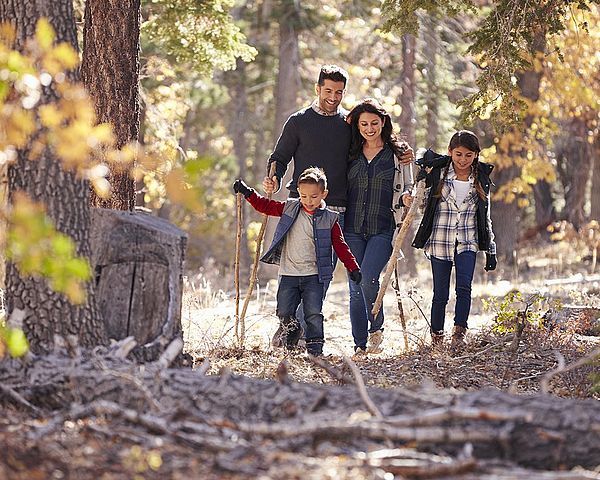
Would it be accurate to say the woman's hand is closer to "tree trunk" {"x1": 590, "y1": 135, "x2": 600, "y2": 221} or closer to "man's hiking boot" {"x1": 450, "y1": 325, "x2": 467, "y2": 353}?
"man's hiking boot" {"x1": 450, "y1": 325, "x2": 467, "y2": 353}

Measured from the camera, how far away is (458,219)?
24.2ft

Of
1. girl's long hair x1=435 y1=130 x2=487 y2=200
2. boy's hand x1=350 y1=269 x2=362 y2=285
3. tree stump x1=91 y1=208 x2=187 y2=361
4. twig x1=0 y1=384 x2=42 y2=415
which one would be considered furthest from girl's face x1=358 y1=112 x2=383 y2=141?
twig x1=0 y1=384 x2=42 y2=415

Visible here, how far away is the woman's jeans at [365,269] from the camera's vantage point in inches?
289

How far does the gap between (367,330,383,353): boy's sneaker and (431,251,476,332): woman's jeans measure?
0.44 metres

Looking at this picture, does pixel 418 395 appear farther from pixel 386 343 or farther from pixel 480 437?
pixel 386 343

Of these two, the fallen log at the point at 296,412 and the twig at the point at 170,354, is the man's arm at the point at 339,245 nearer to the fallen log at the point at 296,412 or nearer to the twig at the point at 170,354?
the twig at the point at 170,354

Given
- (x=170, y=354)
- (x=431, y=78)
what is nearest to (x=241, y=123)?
(x=431, y=78)

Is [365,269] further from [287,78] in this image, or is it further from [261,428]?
[287,78]

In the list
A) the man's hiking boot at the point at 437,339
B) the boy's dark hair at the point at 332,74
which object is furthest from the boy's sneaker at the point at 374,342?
the boy's dark hair at the point at 332,74

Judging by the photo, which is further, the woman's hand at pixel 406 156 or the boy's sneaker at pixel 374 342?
the boy's sneaker at pixel 374 342

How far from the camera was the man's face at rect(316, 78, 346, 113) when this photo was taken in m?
7.21

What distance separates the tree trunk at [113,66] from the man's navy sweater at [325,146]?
1.20m

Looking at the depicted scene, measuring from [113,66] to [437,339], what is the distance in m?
3.29

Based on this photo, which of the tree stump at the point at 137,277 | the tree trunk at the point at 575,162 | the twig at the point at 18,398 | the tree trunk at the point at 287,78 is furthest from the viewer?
the tree trunk at the point at 575,162
